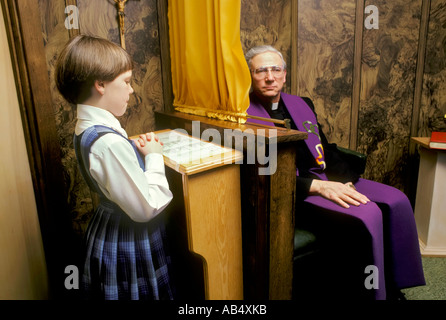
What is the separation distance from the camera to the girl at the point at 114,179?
1116mm

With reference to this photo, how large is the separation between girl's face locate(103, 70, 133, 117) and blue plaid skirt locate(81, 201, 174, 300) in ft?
1.26

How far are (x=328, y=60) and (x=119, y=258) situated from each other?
90.5 inches

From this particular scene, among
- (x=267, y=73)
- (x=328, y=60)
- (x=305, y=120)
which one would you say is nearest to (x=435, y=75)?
(x=328, y=60)

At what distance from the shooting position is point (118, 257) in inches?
50.6

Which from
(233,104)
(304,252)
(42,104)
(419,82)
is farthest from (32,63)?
(419,82)

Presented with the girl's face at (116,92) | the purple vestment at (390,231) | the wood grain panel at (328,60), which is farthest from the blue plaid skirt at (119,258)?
the wood grain panel at (328,60)

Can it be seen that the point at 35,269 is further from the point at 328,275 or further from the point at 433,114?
the point at 433,114

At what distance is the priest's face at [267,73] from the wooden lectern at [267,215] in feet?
1.94

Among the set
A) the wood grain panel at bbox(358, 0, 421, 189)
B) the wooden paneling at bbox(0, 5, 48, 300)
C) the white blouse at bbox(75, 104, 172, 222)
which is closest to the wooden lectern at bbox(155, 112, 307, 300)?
the white blouse at bbox(75, 104, 172, 222)

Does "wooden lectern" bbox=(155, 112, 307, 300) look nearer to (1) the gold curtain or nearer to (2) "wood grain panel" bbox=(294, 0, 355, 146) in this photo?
(1) the gold curtain

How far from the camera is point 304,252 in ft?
5.65

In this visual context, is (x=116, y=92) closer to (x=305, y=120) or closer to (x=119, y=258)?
(x=119, y=258)

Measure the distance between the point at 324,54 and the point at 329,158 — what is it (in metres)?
0.97

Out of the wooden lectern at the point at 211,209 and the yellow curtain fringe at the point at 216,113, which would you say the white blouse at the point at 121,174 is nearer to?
the wooden lectern at the point at 211,209
